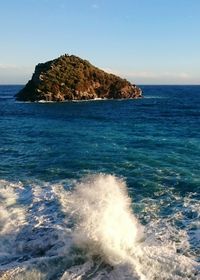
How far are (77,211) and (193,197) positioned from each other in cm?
710

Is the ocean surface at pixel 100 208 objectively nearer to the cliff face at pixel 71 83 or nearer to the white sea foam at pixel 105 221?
the white sea foam at pixel 105 221

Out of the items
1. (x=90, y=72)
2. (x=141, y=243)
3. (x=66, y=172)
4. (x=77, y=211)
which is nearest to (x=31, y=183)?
(x=66, y=172)

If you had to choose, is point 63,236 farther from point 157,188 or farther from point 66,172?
point 66,172

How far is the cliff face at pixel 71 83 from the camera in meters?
109

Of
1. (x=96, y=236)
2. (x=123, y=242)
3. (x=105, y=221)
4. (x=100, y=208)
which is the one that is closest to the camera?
(x=96, y=236)

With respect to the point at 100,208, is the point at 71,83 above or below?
above

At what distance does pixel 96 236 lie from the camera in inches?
682

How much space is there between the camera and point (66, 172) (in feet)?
99.7

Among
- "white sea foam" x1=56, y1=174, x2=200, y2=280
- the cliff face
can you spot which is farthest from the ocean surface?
the cliff face

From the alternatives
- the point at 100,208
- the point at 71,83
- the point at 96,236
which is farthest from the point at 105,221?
the point at 71,83

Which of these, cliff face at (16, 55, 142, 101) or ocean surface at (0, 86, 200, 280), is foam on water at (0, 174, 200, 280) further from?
cliff face at (16, 55, 142, 101)

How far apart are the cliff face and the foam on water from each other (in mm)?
85212

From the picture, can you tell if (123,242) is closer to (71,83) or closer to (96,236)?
(96,236)

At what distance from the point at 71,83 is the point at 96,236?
97.6 metres
